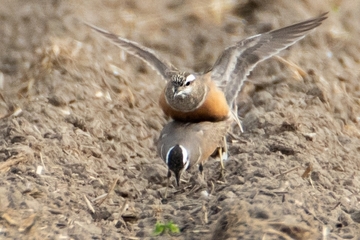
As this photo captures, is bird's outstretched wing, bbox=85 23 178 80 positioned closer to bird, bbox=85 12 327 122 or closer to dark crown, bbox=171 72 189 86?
bird, bbox=85 12 327 122

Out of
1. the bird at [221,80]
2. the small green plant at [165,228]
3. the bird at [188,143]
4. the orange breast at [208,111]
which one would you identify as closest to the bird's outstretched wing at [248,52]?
the bird at [221,80]

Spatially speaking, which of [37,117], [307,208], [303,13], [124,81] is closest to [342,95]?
[303,13]

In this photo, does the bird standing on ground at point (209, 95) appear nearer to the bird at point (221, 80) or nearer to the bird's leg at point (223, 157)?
the bird at point (221, 80)

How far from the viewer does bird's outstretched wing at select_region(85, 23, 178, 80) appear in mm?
6715

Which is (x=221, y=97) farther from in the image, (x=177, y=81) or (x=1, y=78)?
(x=1, y=78)

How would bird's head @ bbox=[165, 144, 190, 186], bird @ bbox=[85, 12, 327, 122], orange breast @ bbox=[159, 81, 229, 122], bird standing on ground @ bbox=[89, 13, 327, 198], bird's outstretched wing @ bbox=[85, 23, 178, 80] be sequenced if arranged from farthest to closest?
bird's outstretched wing @ bbox=[85, 23, 178, 80]
orange breast @ bbox=[159, 81, 229, 122]
bird @ bbox=[85, 12, 327, 122]
bird standing on ground @ bbox=[89, 13, 327, 198]
bird's head @ bbox=[165, 144, 190, 186]

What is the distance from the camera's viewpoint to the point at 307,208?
4.61 meters

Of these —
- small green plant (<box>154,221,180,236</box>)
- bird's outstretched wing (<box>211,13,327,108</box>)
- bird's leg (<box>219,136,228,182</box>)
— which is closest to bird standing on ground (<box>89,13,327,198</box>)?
bird's outstretched wing (<box>211,13,327,108</box>)

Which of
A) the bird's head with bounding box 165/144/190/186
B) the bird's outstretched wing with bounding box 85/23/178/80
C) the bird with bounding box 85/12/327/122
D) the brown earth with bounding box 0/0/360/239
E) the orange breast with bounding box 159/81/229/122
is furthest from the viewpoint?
the bird's outstretched wing with bounding box 85/23/178/80

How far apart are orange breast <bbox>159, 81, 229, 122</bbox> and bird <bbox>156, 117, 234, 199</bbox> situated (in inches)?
2.1

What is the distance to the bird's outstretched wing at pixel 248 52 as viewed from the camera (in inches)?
245

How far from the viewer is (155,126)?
700cm

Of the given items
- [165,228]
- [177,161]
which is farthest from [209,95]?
[165,228]

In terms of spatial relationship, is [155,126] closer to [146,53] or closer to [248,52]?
[146,53]
